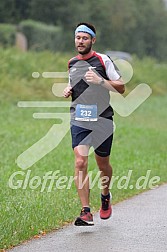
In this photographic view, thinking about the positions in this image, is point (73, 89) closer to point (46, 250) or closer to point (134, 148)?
point (46, 250)

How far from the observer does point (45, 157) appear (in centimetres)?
1431

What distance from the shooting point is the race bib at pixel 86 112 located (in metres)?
8.43

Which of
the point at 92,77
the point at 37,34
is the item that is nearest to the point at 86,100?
Result: the point at 92,77

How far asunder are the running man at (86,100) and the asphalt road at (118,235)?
10.8 inches

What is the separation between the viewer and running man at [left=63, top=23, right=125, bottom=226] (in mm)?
8406

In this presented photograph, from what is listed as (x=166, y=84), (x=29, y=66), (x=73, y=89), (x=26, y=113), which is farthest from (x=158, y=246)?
(x=166, y=84)

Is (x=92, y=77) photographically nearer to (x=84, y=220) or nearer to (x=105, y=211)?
(x=84, y=220)

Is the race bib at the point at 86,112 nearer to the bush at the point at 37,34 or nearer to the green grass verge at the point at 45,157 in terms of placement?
the green grass verge at the point at 45,157

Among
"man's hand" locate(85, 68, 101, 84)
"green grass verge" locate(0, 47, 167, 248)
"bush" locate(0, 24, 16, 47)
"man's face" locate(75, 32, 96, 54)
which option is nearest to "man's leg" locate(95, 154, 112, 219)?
"green grass verge" locate(0, 47, 167, 248)

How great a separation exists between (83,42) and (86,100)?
0.60 meters

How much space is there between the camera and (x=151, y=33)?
7738 cm

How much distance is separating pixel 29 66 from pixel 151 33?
48493 millimetres

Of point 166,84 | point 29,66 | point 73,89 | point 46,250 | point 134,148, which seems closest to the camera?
point 46,250

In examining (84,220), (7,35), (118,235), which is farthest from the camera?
(7,35)
